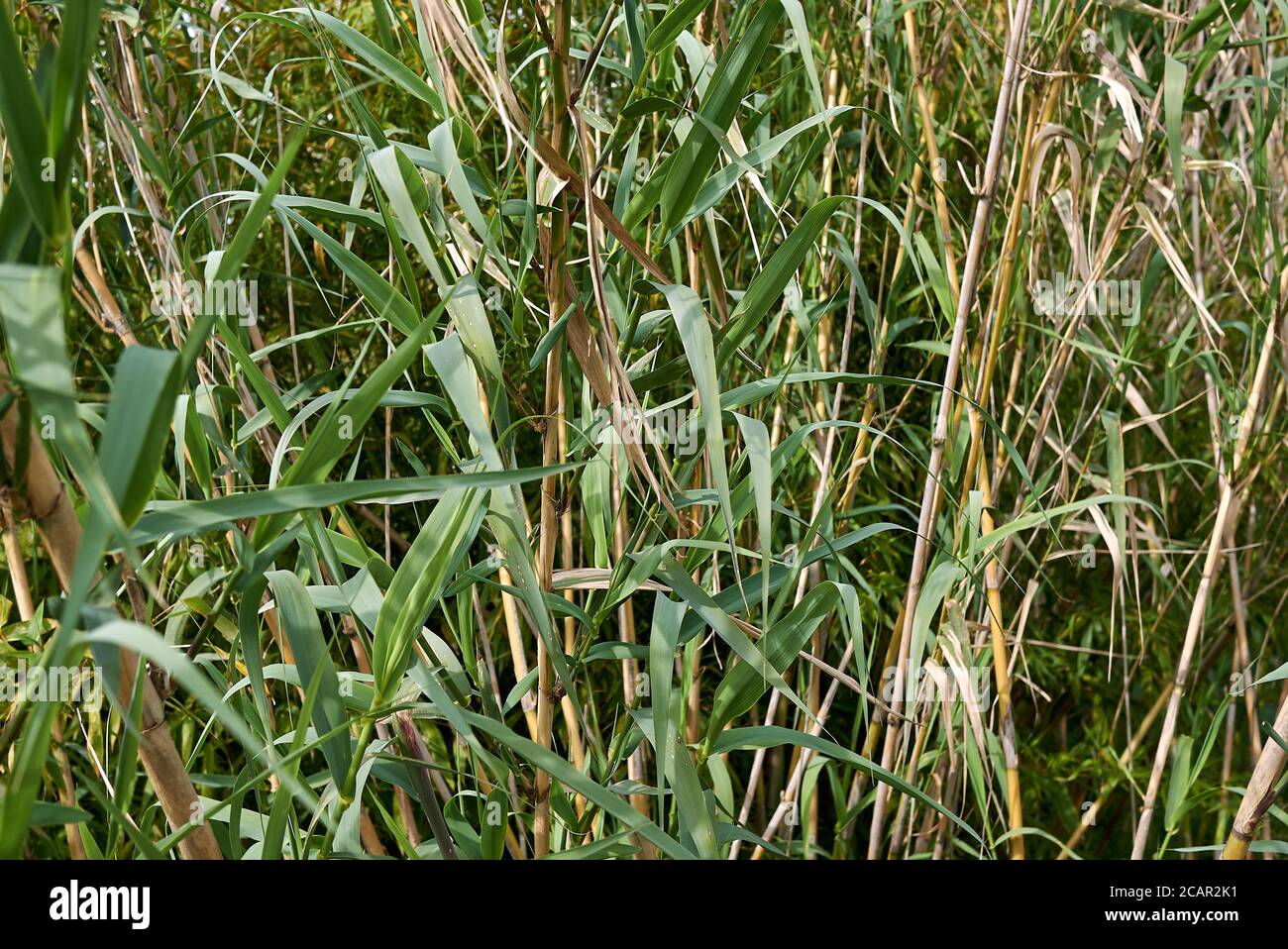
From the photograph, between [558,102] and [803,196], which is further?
[803,196]

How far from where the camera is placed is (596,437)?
51cm

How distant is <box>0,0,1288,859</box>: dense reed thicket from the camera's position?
1.15ft

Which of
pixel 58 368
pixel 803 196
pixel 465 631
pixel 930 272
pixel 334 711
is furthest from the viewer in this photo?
pixel 803 196

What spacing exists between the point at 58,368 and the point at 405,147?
0.25 m

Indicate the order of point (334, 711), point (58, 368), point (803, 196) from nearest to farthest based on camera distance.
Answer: point (58, 368), point (334, 711), point (803, 196)

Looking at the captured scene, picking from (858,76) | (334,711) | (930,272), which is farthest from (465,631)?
(858,76)

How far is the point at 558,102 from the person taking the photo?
44cm

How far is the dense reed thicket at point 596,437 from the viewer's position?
1.15ft
